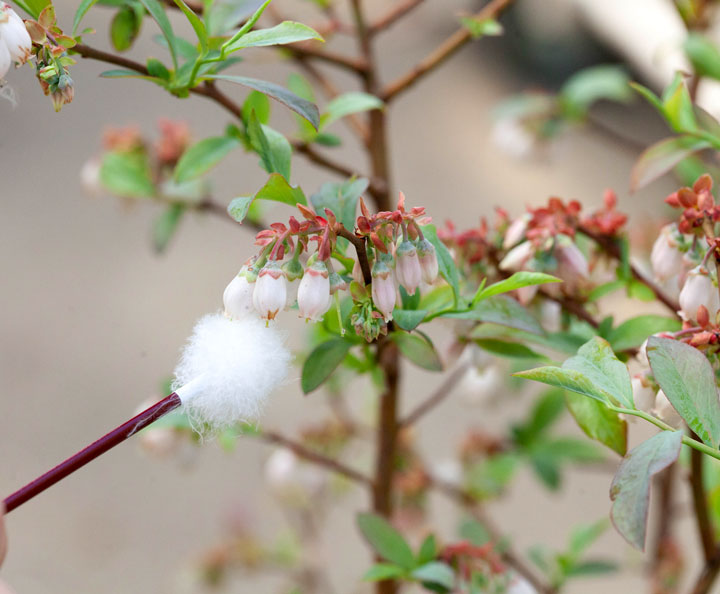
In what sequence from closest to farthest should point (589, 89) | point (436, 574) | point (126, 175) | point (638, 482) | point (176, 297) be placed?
point (638, 482) → point (436, 574) → point (126, 175) → point (589, 89) → point (176, 297)

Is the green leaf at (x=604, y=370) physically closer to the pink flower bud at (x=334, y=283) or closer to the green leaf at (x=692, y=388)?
the green leaf at (x=692, y=388)

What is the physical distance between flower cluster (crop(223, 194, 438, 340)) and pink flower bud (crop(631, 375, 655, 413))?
14cm

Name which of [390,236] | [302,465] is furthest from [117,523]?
[390,236]

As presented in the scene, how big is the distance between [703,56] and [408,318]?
460mm

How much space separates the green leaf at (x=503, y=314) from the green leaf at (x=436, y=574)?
0.19m

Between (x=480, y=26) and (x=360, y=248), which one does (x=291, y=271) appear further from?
(x=480, y=26)

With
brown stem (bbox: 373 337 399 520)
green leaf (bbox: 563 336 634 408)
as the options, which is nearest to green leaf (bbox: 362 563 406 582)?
brown stem (bbox: 373 337 399 520)

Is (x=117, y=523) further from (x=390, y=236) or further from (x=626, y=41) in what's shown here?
(x=626, y=41)

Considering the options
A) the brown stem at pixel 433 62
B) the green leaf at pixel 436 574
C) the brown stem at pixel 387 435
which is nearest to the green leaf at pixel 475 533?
the brown stem at pixel 387 435

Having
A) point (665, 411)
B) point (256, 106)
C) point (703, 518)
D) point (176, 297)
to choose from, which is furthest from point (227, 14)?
point (176, 297)

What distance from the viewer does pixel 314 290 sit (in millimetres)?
397

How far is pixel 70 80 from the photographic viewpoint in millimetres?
413

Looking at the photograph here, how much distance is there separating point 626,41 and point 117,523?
1717mm

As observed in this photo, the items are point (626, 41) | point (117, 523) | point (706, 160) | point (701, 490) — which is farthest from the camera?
point (626, 41)
